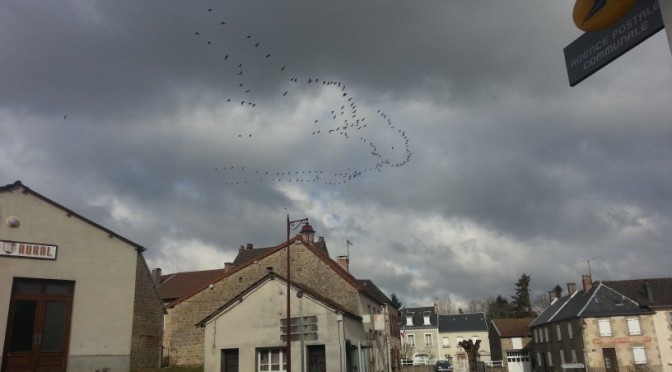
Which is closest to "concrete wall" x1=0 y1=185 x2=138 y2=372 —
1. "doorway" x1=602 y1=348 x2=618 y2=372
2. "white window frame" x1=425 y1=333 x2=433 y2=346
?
"doorway" x1=602 y1=348 x2=618 y2=372

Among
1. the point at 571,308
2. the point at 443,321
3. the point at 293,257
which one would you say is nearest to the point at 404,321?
the point at 443,321

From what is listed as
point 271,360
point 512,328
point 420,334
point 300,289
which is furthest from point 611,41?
point 420,334

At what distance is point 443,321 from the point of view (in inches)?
3000

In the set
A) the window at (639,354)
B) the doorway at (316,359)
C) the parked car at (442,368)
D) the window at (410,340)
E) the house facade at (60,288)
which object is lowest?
the parked car at (442,368)

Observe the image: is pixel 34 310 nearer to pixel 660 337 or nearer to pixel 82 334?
pixel 82 334

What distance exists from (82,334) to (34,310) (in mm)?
1561

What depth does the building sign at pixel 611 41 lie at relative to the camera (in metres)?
3.46

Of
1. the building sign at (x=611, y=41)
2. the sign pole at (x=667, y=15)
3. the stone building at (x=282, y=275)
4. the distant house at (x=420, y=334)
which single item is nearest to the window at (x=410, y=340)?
the distant house at (x=420, y=334)

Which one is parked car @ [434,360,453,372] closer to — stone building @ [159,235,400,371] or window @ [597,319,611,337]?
window @ [597,319,611,337]

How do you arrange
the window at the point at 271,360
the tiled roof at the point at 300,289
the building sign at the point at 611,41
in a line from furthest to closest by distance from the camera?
the tiled roof at the point at 300,289, the window at the point at 271,360, the building sign at the point at 611,41

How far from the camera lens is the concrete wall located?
14.4 metres

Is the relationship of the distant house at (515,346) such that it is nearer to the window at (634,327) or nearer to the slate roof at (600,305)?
the slate roof at (600,305)

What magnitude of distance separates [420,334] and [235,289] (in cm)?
4967

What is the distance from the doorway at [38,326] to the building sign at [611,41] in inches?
612
